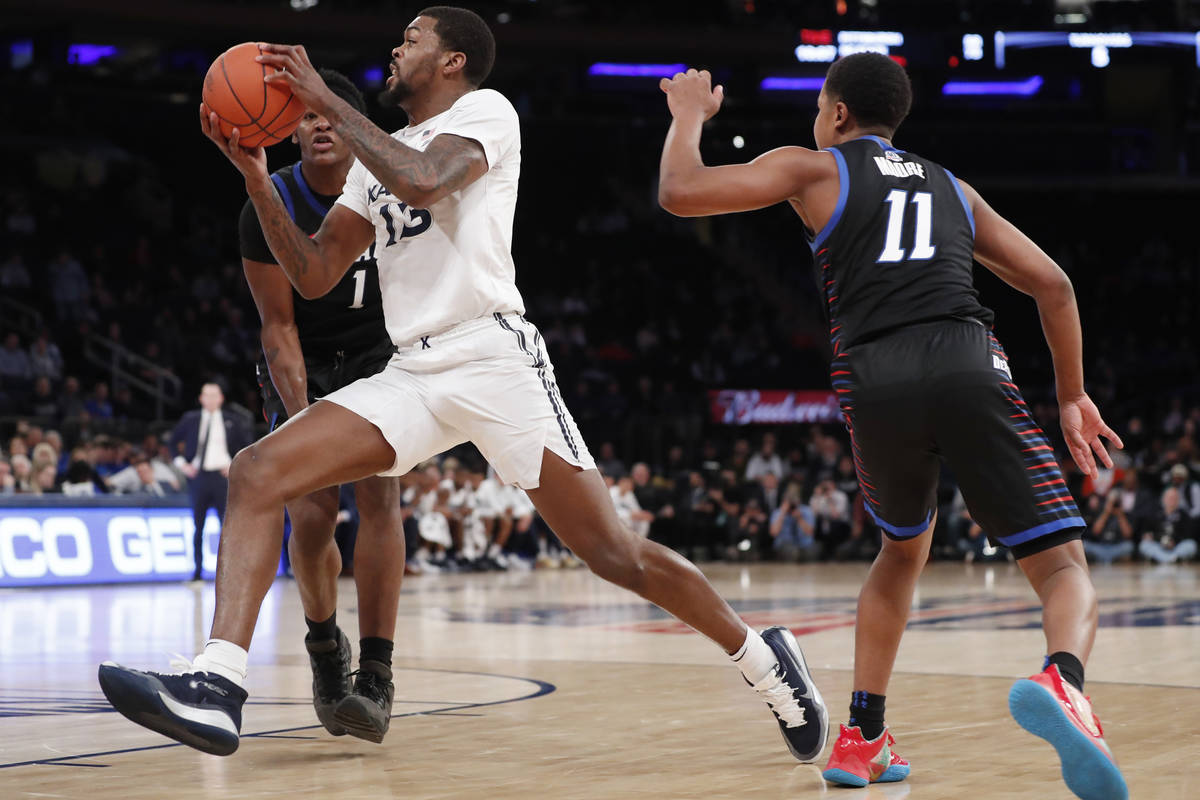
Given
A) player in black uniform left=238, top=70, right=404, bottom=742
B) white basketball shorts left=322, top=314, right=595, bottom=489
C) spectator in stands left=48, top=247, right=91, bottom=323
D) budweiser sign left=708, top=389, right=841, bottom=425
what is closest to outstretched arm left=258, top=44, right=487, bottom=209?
white basketball shorts left=322, top=314, right=595, bottom=489

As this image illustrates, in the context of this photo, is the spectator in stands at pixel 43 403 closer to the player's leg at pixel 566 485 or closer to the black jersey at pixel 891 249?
the player's leg at pixel 566 485

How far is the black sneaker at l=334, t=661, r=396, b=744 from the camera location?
4.64 m

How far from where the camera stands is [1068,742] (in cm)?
334

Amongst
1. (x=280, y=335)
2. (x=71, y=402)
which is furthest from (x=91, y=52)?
(x=280, y=335)

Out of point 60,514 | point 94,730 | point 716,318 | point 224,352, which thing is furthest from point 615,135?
point 94,730

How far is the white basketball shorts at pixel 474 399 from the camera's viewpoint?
427 centimetres

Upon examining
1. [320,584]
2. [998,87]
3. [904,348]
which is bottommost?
[320,584]

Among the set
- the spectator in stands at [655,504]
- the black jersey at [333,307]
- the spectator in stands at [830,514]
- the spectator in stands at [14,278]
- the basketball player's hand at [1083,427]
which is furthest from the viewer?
the spectator in stands at [14,278]

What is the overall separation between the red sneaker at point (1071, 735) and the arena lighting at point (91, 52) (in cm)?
2503

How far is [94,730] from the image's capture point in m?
5.16

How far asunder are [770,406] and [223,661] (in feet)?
73.3

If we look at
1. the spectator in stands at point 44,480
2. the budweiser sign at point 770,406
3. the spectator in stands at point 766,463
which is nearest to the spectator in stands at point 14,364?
the spectator in stands at point 44,480

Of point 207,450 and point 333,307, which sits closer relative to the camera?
point 333,307

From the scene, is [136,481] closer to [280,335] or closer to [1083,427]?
[280,335]
